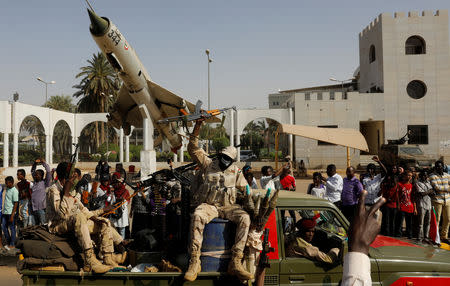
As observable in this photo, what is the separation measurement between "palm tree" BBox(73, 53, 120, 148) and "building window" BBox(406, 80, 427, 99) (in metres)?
29.9

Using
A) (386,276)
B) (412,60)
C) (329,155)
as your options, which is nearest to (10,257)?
(386,276)

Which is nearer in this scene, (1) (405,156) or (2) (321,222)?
(2) (321,222)

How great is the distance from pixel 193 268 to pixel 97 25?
525 inches

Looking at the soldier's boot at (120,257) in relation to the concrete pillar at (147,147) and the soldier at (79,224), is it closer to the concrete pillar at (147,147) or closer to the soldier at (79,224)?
the soldier at (79,224)

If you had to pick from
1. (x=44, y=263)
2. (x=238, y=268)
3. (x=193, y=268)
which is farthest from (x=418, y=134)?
(x=44, y=263)

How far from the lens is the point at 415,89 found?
30.7 meters

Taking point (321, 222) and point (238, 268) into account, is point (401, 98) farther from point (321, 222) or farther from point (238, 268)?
point (238, 268)

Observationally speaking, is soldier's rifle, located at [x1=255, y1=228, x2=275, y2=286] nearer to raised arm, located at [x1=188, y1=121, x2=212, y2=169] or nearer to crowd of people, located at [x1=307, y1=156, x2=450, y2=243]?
A: raised arm, located at [x1=188, y1=121, x2=212, y2=169]

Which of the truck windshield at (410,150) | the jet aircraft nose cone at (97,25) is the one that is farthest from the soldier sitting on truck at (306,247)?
the truck windshield at (410,150)

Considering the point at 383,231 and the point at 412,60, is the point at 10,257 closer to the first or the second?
the point at 383,231

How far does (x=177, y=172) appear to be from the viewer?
462cm

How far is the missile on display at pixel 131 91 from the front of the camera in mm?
14734

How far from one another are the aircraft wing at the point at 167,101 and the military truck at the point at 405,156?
11046 mm

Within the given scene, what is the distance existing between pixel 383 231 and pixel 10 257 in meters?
8.13
